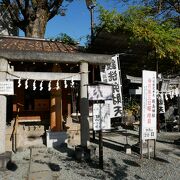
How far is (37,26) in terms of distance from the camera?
2153 cm

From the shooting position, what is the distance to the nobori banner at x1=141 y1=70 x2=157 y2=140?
32.6ft

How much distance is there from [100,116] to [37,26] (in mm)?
14126

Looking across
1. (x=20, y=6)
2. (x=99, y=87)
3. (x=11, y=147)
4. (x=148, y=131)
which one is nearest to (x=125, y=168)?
(x=148, y=131)

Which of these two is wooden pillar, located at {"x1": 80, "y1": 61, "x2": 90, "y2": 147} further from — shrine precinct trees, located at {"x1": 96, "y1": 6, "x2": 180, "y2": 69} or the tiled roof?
shrine precinct trees, located at {"x1": 96, "y1": 6, "x2": 180, "y2": 69}

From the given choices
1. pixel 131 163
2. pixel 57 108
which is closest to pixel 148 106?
pixel 131 163

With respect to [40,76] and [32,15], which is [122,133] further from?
[32,15]

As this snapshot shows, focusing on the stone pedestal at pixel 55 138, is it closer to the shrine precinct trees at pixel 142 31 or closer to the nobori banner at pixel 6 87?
the nobori banner at pixel 6 87

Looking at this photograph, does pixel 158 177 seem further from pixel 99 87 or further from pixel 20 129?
pixel 20 129

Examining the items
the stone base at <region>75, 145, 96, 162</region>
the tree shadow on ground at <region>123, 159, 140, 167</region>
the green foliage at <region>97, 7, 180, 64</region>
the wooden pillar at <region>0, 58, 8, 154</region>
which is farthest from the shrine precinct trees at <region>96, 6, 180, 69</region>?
the tree shadow on ground at <region>123, 159, 140, 167</region>

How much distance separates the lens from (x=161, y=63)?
16766 millimetres

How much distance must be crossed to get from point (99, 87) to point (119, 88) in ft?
9.86

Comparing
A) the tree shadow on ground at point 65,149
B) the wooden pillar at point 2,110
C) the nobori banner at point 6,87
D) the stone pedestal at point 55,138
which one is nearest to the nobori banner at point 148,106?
the tree shadow on ground at point 65,149

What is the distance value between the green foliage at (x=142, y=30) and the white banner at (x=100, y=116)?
14.2 feet

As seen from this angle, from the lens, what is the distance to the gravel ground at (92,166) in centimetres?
823
